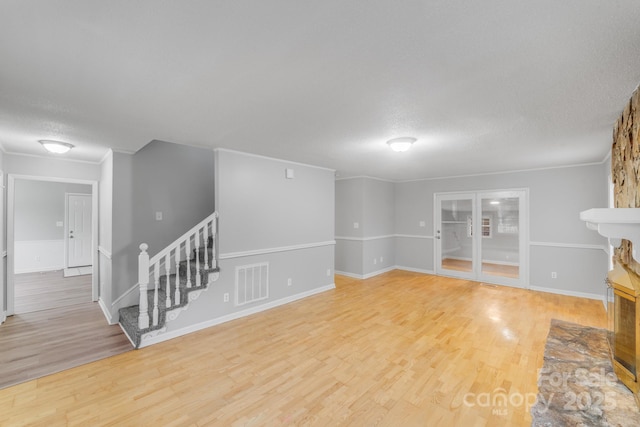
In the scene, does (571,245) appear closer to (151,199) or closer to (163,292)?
(163,292)

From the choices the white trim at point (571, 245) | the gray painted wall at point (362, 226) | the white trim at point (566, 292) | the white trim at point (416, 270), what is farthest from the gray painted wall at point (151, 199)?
the white trim at point (566, 292)

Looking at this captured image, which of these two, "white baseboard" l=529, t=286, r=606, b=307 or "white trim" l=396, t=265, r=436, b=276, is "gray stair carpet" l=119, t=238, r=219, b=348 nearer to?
"white trim" l=396, t=265, r=436, b=276

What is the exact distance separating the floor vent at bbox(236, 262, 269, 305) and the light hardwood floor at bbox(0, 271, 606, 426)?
321 mm

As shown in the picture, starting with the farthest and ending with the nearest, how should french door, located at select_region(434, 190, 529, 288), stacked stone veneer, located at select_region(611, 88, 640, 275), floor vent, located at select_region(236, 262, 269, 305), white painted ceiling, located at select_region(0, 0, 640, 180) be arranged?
french door, located at select_region(434, 190, 529, 288) → floor vent, located at select_region(236, 262, 269, 305) → stacked stone veneer, located at select_region(611, 88, 640, 275) → white painted ceiling, located at select_region(0, 0, 640, 180)

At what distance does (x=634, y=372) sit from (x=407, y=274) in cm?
493

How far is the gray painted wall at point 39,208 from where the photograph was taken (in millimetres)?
6820

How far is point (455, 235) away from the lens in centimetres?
648

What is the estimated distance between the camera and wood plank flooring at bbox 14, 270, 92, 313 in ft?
15.0

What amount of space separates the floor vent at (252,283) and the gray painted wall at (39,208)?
6221 mm

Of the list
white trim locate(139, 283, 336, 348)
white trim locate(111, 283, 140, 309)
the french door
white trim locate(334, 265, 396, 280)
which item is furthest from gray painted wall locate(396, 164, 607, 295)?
white trim locate(111, 283, 140, 309)

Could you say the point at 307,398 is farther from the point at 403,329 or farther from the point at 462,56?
the point at 462,56

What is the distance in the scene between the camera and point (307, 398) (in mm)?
2271

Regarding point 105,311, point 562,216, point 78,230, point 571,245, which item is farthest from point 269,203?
point 78,230

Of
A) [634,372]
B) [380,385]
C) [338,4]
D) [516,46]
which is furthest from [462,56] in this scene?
[380,385]
